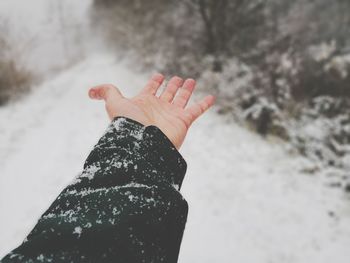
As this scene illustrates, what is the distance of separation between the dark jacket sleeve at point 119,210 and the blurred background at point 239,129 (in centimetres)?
260

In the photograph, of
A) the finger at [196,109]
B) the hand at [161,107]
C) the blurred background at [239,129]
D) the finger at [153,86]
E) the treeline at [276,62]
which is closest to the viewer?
the hand at [161,107]

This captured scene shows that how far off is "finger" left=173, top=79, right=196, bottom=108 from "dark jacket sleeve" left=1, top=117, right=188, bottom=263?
48cm

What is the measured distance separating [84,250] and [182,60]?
9511 mm

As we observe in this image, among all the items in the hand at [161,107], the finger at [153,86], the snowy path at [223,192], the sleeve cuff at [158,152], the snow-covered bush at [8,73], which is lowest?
the sleeve cuff at [158,152]

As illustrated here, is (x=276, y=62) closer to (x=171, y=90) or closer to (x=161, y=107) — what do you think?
(x=171, y=90)

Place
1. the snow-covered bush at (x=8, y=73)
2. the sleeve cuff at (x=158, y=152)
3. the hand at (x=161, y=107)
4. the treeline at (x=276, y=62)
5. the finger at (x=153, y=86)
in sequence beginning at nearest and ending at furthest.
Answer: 1. the sleeve cuff at (x=158, y=152)
2. the hand at (x=161, y=107)
3. the finger at (x=153, y=86)
4. the treeline at (x=276, y=62)
5. the snow-covered bush at (x=8, y=73)

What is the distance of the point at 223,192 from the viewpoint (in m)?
4.66

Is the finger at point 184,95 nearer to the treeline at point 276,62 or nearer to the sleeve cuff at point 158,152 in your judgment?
the sleeve cuff at point 158,152

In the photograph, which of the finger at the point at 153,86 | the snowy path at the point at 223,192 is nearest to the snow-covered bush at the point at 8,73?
the snowy path at the point at 223,192

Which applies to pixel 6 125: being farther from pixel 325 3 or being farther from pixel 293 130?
pixel 325 3

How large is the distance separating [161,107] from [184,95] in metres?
0.15

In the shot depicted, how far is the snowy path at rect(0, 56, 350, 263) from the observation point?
145 inches

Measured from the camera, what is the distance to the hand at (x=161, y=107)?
56.9 inches

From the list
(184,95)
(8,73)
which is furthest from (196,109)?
(8,73)
